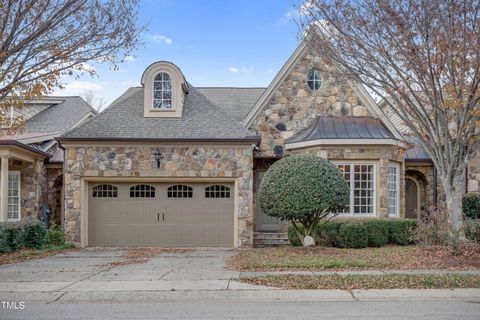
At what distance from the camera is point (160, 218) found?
15.9 metres

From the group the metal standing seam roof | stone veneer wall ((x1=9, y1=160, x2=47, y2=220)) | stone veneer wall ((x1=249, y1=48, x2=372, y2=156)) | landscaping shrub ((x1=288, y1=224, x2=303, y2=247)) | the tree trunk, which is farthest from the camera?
stone veneer wall ((x1=9, y1=160, x2=47, y2=220))

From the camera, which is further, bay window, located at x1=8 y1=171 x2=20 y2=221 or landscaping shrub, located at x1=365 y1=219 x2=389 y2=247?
bay window, located at x1=8 y1=171 x2=20 y2=221

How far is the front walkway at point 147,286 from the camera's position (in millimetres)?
8086

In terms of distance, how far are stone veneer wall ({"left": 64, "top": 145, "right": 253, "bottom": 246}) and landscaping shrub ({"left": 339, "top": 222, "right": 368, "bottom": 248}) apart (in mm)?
2916

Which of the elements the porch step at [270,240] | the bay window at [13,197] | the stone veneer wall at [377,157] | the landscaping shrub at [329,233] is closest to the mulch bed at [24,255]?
the bay window at [13,197]

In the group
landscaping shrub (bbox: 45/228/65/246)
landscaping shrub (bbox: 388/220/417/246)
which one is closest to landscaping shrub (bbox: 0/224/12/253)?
landscaping shrub (bbox: 45/228/65/246)

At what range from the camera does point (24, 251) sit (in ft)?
45.7

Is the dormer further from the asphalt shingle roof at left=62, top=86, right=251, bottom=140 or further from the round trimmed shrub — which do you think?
the round trimmed shrub

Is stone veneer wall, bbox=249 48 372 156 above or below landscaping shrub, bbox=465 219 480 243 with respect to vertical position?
above

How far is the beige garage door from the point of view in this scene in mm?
15859

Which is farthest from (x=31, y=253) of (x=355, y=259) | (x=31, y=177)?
(x=355, y=259)

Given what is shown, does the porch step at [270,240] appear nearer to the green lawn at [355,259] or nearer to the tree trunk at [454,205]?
the green lawn at [355,259]

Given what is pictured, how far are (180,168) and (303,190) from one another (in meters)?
4.42

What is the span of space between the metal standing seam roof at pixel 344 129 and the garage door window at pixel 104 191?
19.6 feet
